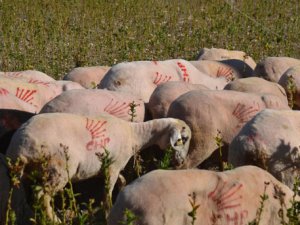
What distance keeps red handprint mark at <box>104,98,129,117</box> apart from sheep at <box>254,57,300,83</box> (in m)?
2.40

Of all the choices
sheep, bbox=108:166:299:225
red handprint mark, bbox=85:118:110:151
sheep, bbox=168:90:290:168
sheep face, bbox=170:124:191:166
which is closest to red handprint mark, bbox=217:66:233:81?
sheep, bbox=168:90:290:168

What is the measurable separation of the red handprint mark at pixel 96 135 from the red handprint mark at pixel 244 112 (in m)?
1.47

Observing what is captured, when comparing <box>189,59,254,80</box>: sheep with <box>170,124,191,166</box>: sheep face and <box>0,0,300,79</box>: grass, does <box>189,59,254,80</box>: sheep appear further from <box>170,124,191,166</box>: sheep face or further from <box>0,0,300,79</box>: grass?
<box>170,124,191,166</box>: sheep face

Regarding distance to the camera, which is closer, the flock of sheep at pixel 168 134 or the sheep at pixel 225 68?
the flock of sheep at pixel 168 134

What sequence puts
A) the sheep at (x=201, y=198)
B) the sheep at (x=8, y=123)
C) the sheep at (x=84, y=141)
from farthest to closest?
the sheep at (x=8, y=123)
the sheep at (x=84, y=141)
the sheep at (x=201, y=198)

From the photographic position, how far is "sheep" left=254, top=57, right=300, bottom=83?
27.9 ft

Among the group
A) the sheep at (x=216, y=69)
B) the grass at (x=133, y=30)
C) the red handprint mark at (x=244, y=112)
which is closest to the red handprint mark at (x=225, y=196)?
the red handprint mark at (x=244, y=112)

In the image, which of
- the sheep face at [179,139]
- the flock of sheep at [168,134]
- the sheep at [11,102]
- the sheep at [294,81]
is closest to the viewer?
the flock of sheep at [168,134]

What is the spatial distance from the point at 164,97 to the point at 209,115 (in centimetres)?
64

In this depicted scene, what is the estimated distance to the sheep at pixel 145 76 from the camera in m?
7.70

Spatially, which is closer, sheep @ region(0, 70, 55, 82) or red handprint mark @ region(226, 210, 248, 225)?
red handprint mark @ region(226, 210, 248, 225)

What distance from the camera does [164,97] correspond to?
7098 millimetres

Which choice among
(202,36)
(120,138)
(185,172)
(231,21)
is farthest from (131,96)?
(231,21)

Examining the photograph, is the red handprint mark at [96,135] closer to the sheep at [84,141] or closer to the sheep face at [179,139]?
the sheep at [84,141]
